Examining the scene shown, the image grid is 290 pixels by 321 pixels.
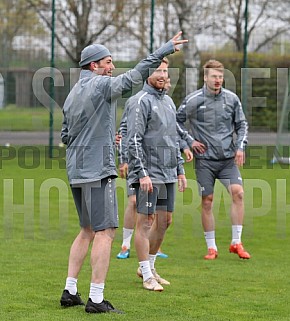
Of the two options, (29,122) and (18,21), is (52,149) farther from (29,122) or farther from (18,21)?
(18,21)

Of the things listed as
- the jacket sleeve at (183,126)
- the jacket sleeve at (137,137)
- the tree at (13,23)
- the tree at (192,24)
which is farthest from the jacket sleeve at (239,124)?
the tree at (192,24)

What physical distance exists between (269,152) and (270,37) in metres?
3.22

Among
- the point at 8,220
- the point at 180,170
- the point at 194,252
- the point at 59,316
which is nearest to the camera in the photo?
the point at 59,316

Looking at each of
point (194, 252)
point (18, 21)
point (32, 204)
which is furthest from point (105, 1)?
point (194, 252)

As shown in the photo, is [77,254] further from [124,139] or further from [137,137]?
[124,139]

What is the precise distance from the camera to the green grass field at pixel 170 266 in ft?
24.1

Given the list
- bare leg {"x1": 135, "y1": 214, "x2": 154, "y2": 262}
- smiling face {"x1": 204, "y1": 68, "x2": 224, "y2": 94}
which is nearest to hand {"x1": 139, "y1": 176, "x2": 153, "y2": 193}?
bare leg {"x1": 135, "y1": 214, "x2": 154, "y2": 262}

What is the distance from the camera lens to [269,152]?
877 inches

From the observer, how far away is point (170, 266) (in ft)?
31.1

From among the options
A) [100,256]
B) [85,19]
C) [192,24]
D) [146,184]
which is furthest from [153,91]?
[192,24]

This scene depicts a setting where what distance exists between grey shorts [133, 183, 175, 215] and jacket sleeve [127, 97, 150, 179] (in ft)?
0.75

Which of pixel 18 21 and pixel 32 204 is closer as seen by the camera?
pixel 32 204

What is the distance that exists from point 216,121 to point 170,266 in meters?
1.88

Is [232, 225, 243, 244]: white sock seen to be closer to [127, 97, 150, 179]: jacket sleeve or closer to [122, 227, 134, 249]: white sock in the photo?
[122, 227, 134, 249]: white sock
